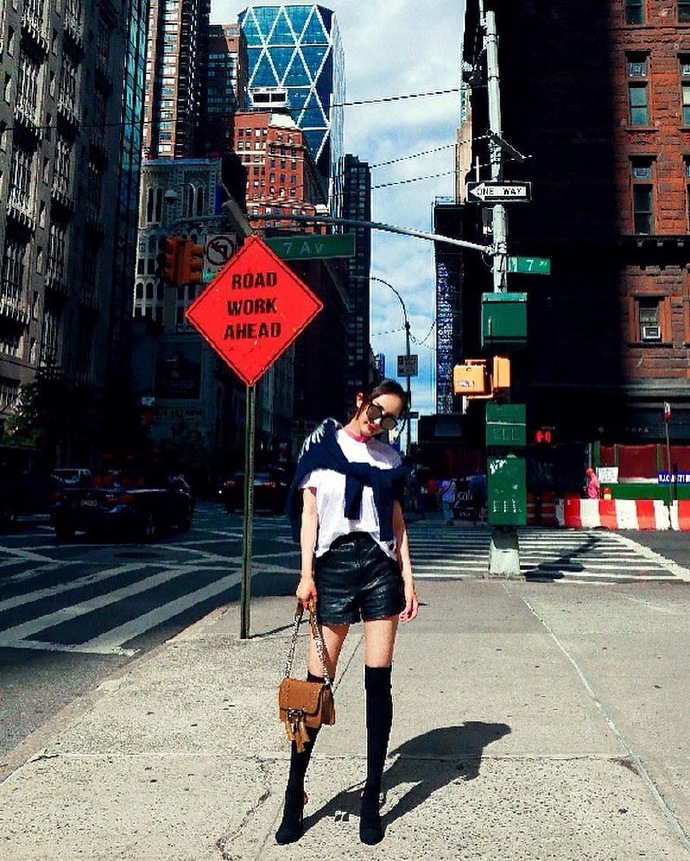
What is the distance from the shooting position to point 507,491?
42.3 feet

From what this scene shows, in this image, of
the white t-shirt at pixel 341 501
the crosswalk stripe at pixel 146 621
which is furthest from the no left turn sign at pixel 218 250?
the white t-shirt at pixel 341 501

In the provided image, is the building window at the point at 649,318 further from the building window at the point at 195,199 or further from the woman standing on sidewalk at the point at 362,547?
the building window at the point at 195,199

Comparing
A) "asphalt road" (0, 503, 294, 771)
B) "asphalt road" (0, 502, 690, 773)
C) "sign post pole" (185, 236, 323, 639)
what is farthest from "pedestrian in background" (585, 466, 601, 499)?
"sign post pole" (185, 236, 323, 639)

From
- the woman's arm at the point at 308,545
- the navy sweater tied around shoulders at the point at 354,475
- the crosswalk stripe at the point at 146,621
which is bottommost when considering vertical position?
the crosswalk stripe at the point at 146,621

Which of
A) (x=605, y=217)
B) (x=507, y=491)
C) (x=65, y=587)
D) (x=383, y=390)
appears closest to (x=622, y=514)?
(x=507, y=491)

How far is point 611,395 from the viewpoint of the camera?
33.9 m

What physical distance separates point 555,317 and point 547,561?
2130 centimetres

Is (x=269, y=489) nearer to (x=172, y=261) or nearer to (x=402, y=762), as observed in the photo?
(x=172, y=261)

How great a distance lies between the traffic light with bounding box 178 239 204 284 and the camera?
54.2 feet

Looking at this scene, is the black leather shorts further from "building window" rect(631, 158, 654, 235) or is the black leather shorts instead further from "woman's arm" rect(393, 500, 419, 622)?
"building window" rect(631, 158, 654, 235)

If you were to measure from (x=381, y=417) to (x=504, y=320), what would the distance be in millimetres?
9462

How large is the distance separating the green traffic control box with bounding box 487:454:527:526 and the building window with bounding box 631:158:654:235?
2649cm

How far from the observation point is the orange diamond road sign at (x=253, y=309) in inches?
296

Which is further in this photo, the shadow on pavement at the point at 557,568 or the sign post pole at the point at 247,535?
the shadow on pavement at the point at 557,568
